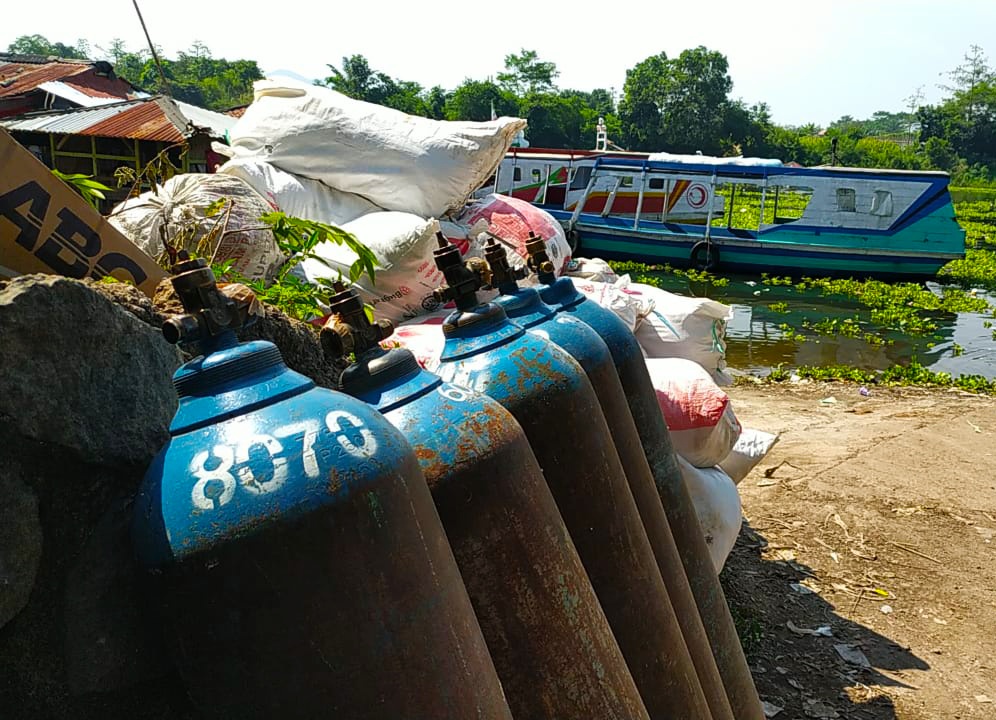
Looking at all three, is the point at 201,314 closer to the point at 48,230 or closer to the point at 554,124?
the point at 48,230

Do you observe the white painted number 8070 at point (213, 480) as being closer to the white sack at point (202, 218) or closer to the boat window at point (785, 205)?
the white sack at point (202, 218)

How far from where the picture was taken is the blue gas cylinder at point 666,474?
221 centimetres

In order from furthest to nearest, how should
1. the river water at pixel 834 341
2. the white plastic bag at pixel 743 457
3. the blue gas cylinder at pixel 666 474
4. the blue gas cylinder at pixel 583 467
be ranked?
the river water at pixel 834 341 → the white plastic bag at pixel 743 457 → the blue gas cylinder at pixel 666 474 → the blue gas cylinder at pixel 583 467

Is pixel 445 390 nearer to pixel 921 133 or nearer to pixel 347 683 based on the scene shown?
pixel 347 683

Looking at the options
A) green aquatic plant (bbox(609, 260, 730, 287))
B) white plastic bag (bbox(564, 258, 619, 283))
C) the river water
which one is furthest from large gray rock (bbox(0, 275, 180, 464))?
green aquatic plant (bbox(609, 260, 730, 287))

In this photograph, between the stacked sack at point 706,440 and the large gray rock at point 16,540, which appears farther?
the stacked sack at point 706,440

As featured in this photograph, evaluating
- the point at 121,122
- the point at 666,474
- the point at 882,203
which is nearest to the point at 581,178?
the point at 882,203

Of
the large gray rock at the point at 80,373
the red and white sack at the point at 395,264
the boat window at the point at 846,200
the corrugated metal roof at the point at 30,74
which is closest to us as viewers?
the large gray rock at the point at 80,373

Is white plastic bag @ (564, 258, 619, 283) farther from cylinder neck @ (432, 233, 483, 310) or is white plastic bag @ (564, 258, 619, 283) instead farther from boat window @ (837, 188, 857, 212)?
boat window @ (837, 188, 857, 212)

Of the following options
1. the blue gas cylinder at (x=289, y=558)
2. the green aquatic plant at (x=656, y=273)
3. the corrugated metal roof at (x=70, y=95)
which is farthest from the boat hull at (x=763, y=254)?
the blue gas cylinder at (x=289, y=558)

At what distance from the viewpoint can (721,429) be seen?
3.26 m

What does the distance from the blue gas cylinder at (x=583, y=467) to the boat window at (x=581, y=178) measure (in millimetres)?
16155

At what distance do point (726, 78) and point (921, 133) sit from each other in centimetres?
1503

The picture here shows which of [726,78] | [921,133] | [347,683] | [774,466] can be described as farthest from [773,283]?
[726,78]
